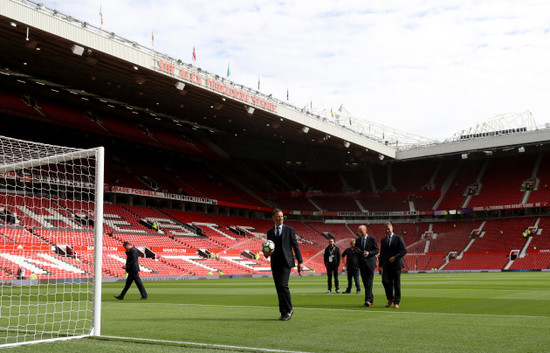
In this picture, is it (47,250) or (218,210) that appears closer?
(47,250)

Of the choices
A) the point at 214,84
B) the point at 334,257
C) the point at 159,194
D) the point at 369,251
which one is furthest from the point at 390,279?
the point at 159,194

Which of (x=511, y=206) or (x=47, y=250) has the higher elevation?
(x=511, y=206)

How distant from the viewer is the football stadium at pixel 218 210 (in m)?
8.16

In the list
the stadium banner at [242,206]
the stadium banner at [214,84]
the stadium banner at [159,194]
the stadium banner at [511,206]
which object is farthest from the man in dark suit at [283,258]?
the stadium banner at [511,206]

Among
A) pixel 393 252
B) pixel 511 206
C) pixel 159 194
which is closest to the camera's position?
pixel 393 252

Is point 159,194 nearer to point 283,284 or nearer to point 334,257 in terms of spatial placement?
point 334,257

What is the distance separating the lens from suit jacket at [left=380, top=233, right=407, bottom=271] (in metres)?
10.8

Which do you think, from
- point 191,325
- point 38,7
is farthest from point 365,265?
point 38,7

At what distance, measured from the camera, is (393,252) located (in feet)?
35.5

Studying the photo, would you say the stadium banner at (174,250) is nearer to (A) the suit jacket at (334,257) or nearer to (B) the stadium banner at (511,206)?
(A) the suit jacket at (334,257)

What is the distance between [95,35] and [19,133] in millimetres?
17064

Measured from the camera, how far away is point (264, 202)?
194 feet

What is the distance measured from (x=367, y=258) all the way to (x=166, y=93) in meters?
28.3

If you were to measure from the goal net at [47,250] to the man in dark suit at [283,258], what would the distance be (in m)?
2.86
